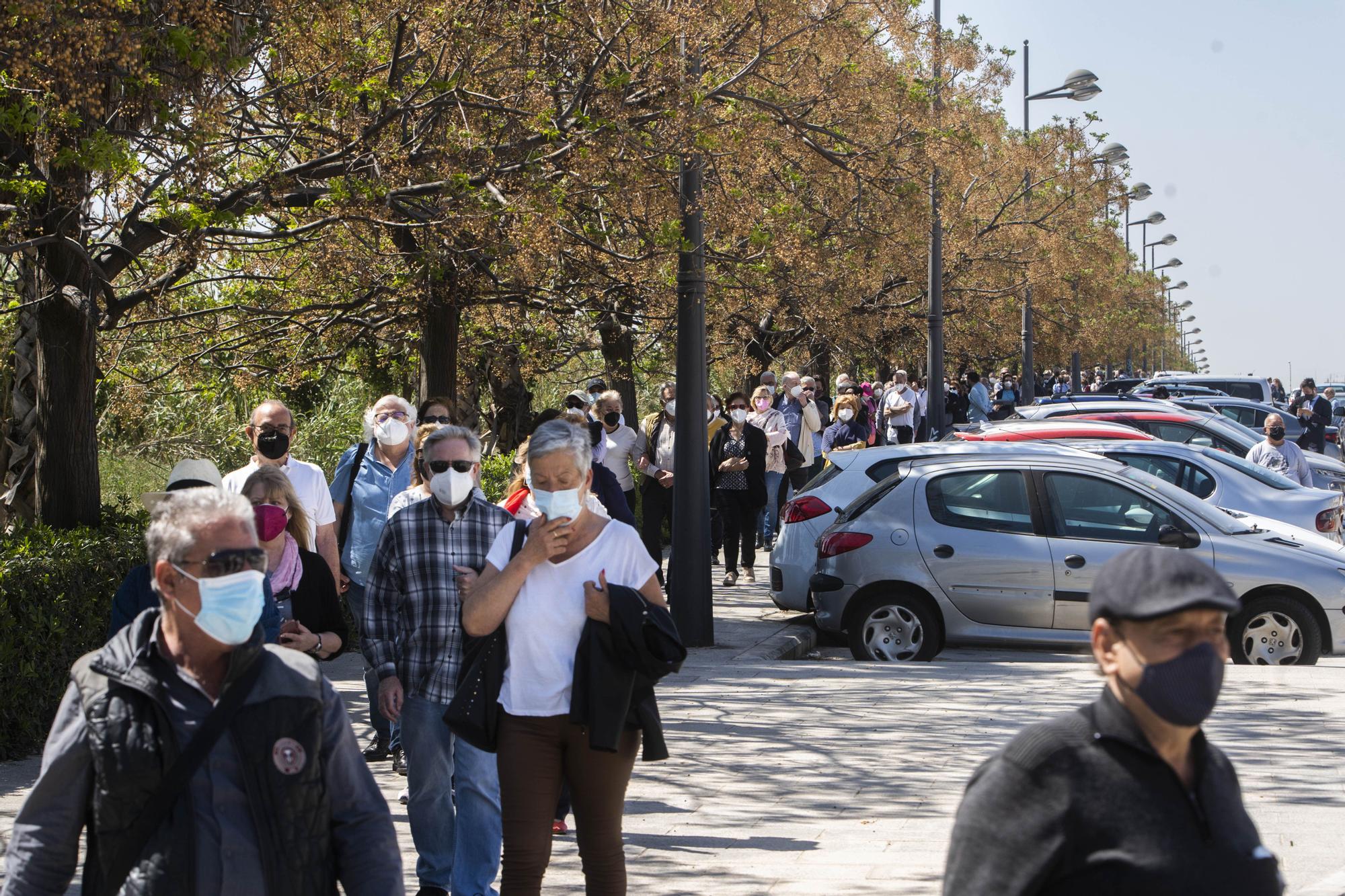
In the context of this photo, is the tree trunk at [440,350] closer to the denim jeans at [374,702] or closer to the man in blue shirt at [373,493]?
the man in blue shirt at [373,493]

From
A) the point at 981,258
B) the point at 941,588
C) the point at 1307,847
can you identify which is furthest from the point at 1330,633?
the point at 981,258

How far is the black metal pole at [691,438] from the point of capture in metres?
11.4

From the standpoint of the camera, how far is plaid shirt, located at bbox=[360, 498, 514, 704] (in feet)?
18.2

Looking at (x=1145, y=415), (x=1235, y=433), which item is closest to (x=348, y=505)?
(x=1145, y=415)

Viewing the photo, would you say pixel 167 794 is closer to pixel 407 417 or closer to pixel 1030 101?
pixel 407 417

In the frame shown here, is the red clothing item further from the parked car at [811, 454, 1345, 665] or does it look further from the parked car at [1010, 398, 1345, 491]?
the parked car at [1010, 398, 1345, 491]

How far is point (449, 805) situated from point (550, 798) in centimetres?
105

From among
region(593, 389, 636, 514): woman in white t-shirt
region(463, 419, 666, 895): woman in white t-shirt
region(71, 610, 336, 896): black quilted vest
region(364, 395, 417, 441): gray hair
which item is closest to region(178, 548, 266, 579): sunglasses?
region(71, 610, 336, 896): black quilted vest

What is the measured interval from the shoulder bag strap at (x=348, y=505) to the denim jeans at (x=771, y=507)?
25.1ft

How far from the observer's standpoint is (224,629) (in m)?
2.92

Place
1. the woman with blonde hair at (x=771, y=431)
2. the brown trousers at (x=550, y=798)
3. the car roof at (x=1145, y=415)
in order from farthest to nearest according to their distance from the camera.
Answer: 1. the car roof at (x=1145, y=415)
2. the woman with blonde hair at (x=771, y=431)
3. the brown trousers at (x=550, y=798)

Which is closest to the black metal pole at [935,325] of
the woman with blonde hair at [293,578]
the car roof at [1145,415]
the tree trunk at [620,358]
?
the car roof at [1145,415]

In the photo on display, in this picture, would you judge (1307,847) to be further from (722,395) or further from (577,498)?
(722,395)

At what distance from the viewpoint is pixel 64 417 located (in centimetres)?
1024
